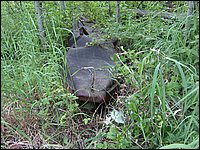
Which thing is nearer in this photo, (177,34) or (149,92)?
(149,92)

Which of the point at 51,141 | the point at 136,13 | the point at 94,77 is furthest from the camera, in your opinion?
the point at 136,13

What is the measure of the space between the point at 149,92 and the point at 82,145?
0.54 metres

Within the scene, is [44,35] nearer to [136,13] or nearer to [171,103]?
[136,13]

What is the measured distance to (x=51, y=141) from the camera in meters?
1.69

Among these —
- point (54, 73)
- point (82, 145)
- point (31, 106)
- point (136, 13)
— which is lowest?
point (82, 145)

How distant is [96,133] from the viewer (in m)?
1.78

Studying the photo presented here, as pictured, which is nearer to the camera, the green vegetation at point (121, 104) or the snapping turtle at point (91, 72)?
the green vegetation at point (121, 104)

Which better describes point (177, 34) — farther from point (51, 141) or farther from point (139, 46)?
point (51, 141)

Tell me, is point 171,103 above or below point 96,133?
above

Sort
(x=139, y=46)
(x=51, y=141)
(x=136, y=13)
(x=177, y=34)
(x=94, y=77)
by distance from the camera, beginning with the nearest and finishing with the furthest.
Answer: (x=51, y=141)
(x=177, y=34)
(x=94, y=77)
(x=139, y=46)
(x=136, y=13)

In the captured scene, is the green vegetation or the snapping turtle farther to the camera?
the snapping turtle

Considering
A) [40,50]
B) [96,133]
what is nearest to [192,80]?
[96,133]

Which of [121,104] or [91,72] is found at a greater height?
[91,72]

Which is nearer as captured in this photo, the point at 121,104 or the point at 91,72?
the point at 121,104
